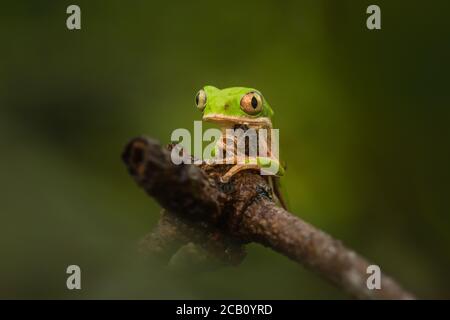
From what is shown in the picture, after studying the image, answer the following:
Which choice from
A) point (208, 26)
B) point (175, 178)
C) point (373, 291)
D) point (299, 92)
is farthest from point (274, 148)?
point (208, 26)

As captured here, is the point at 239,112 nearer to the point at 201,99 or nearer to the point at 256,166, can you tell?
the point at 201,99

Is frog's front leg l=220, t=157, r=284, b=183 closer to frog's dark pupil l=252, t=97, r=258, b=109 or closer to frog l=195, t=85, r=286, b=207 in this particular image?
frog l=195, t=85, r=286, b=207

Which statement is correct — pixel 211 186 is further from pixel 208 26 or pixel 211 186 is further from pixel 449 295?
pixel 208 26

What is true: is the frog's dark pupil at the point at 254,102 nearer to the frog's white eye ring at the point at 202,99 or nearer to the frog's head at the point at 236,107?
the frog's head at the point at 236,107

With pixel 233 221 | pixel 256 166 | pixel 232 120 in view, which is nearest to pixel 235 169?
pixel 256 166

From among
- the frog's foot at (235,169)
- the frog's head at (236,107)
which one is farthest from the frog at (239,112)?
the frog's foot at (235,169)

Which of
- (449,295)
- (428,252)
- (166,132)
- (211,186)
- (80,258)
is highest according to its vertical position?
(166,132)
